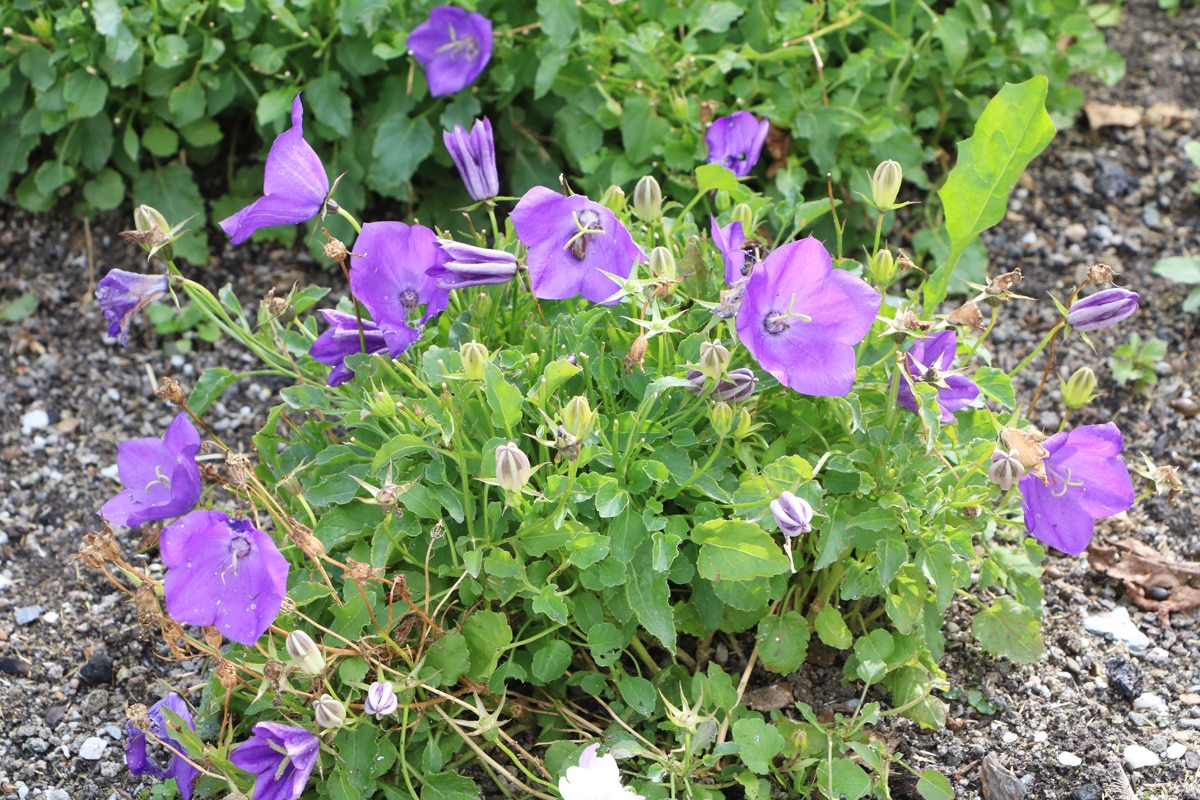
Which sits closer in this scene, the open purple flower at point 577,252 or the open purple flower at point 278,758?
the open purple flower at point 278,758

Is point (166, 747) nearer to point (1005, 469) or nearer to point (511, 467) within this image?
point (511, 467)

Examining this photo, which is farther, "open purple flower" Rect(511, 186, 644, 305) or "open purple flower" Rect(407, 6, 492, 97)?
"open purple flower" Rect(407, 6, 492, 97)

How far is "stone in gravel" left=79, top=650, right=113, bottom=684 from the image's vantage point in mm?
2480

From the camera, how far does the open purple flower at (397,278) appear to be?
209 centimetres

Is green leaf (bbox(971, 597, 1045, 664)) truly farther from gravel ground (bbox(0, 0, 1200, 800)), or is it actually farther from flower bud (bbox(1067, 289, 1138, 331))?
flower bud (bbox(1067, 289, 1138, 331))

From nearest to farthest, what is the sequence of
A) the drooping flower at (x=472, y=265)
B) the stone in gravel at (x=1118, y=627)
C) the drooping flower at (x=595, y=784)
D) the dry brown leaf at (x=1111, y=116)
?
the drooping flower at (x=595, y=784) → the drooping flower at (x=472, y=265) → the stone in gravel at (x=1118, y=627) → the dry brown leaf at (x=1111, y=116)

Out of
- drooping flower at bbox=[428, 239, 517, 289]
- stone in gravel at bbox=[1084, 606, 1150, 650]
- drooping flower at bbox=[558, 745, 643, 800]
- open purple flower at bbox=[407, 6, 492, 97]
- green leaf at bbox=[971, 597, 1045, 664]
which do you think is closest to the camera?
drooping flower at bbox=[558, 745, 643, 800]

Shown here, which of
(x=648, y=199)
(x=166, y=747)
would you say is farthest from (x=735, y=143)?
(x=166, y=747)

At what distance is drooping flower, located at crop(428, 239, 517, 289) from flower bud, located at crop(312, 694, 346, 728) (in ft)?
2.20

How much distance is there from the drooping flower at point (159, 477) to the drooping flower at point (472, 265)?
53 cm

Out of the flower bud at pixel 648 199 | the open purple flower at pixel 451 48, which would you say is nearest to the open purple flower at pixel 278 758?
the flower bud at pixel 648 199

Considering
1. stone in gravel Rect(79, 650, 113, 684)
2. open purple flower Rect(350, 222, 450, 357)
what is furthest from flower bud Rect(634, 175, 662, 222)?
stone in gravel Rect(79, 650, 113, 684)

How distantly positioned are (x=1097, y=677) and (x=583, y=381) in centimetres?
113

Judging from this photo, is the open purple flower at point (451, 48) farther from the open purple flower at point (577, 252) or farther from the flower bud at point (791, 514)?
the flower bud at point (791, 514)
